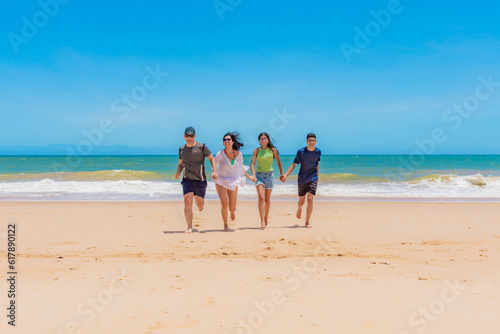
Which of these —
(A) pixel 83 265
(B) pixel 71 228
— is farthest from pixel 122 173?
(A) pixel 83 265

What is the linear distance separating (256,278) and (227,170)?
3.63m

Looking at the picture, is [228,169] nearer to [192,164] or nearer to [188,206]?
[192,164]

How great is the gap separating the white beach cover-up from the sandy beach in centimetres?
96

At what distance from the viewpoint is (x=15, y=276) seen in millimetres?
4441

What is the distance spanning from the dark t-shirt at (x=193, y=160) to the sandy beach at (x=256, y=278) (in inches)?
44.5

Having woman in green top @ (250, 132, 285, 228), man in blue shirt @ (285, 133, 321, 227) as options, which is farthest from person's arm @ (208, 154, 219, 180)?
man in blue shirt @ (285, 133, 321, 227)

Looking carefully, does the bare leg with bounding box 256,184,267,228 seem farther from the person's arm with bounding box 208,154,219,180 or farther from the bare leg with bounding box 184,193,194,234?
the bare leg with bounding box 184,193,194,234

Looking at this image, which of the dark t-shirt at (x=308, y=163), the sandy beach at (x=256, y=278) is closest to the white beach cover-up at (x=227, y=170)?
the sandy beach at (x=256, y=278)

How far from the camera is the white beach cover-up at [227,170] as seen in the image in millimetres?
7738

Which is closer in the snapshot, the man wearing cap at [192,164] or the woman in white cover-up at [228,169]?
the man wearing cap at [192,164]

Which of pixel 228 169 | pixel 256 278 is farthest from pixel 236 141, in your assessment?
pixel 256 278

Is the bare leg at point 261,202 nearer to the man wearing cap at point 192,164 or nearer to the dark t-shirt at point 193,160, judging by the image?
the man wearing cap at point 192,164

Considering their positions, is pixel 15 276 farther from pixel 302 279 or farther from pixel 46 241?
pixel 302 279

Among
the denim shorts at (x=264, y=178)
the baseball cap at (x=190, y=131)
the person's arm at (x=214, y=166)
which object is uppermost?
the baseball cap at (x=190, y=131)
